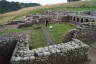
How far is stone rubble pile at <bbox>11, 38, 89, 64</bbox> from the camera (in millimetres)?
6580

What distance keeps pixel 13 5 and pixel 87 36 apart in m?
51.4

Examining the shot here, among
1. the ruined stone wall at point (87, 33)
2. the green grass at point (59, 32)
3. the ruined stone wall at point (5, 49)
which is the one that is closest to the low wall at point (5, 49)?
the ruined stone wall at point (5, 49)

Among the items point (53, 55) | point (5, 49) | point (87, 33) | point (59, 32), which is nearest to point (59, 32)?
point (59, 32)

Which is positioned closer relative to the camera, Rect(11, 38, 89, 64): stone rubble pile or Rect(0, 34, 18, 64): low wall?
Rect(11, 38, 89, 64): stone rubble pile

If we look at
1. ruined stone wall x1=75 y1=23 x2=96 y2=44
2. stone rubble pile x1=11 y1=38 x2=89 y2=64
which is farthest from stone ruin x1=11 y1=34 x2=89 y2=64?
ruined stone wall x1=75 y1=23 x2=96 y2=44

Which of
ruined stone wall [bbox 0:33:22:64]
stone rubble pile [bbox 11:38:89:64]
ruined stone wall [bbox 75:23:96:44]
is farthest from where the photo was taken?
ruined stone wall [bbox 75:23:96:44]

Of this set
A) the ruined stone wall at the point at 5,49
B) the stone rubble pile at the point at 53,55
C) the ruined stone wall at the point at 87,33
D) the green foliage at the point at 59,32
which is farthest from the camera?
the green foliage at the point at 59,32

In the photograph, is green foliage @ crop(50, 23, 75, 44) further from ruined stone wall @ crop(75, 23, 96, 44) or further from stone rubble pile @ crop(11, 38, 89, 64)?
stone rubble pile @ crop(11, 38, 89, 64)

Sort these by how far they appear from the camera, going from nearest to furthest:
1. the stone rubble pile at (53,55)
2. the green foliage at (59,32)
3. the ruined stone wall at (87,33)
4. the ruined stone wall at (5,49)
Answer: the stone rubble pile at (53,55) → the ruined stone wall at (5,49) → the ruined stone wall at (87,33) → the green foliage at (59,32)

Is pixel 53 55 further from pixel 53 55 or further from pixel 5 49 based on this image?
pixel 5 49

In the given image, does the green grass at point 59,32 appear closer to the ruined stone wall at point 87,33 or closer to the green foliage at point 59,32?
the green foliage at point 59,32

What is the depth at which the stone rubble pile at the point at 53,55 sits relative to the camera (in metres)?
6.58

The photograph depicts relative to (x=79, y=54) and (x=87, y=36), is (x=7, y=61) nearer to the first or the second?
(x=79, y=54)

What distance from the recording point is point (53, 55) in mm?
7094
